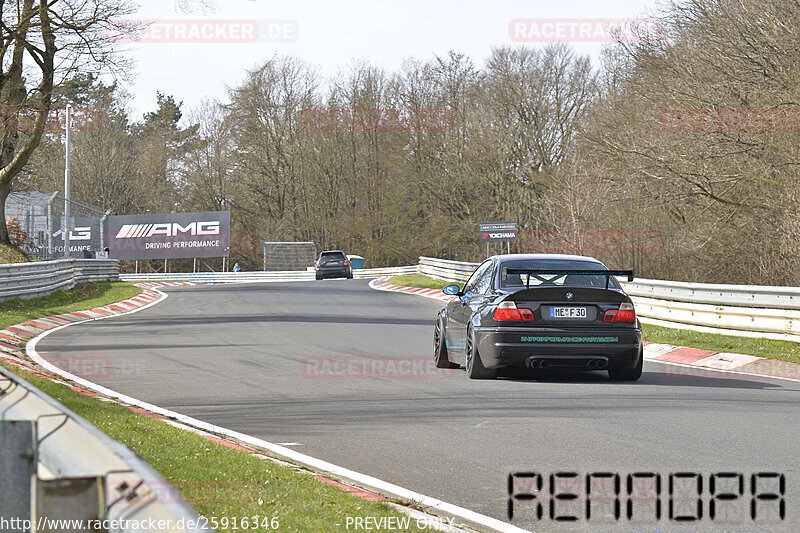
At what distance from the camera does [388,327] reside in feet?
64.3

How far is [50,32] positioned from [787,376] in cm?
2305

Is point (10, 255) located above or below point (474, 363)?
above

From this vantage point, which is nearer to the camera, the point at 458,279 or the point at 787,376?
the point at 787,376

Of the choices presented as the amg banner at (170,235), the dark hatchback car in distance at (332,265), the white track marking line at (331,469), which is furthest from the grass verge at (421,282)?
the white track marking line at (331,469)

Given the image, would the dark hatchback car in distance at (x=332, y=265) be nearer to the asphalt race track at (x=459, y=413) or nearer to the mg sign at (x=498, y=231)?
the mg sign at (x=498, y=231)

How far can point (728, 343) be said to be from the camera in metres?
16.1

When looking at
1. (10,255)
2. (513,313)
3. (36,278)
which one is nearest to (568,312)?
(513,313)

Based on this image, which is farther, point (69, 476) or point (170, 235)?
point (170, 235)

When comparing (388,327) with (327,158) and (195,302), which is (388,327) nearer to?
(195,302)

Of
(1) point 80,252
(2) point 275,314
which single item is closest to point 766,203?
(2) point 275,314

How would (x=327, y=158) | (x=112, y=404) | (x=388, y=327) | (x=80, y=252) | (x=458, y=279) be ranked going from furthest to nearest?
(x=327, y=158)
(x=80, y=252)
(x=458, y=279)
(x=388, y=327)
(x=112, y=404)

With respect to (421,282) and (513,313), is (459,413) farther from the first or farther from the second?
(421,282)

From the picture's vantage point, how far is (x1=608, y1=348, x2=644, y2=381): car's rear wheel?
1120 cm

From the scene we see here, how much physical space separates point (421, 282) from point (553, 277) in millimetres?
27748
